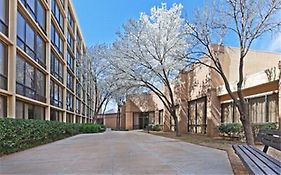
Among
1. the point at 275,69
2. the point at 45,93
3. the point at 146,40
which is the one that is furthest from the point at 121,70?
the point at 275,69

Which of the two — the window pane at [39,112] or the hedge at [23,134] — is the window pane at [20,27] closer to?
the hedge at [23,134]

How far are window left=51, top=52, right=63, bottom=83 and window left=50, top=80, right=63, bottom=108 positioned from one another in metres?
0.78

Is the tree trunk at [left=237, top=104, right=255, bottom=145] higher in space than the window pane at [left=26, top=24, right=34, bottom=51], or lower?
lower

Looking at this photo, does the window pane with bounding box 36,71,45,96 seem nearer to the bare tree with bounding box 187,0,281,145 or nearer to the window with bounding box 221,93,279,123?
the bare tree with bounding box 187,0,281,145

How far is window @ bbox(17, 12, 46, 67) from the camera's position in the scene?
1639 cm

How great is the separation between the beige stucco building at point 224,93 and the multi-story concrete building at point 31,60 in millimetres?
10105

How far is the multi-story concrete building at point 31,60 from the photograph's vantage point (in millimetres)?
14172

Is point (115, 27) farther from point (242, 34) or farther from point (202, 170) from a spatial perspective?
point (202, 170)

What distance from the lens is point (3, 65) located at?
13922mm

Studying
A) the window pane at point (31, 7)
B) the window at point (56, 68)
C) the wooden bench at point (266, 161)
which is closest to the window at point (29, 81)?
the window pane at point (31, 7)

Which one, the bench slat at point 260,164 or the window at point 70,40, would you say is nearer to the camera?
the bench slat at point 260,164

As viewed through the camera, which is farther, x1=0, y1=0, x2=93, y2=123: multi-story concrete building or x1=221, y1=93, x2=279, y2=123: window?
x1=221, y1=93, x2=279, y2=123: window

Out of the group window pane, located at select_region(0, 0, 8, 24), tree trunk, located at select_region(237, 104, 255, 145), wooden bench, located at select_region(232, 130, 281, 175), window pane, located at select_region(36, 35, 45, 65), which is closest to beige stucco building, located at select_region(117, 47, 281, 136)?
tree trunk, located at select_region(237, 104, 255, 145)

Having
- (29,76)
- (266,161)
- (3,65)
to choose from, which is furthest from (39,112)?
(266,161)
